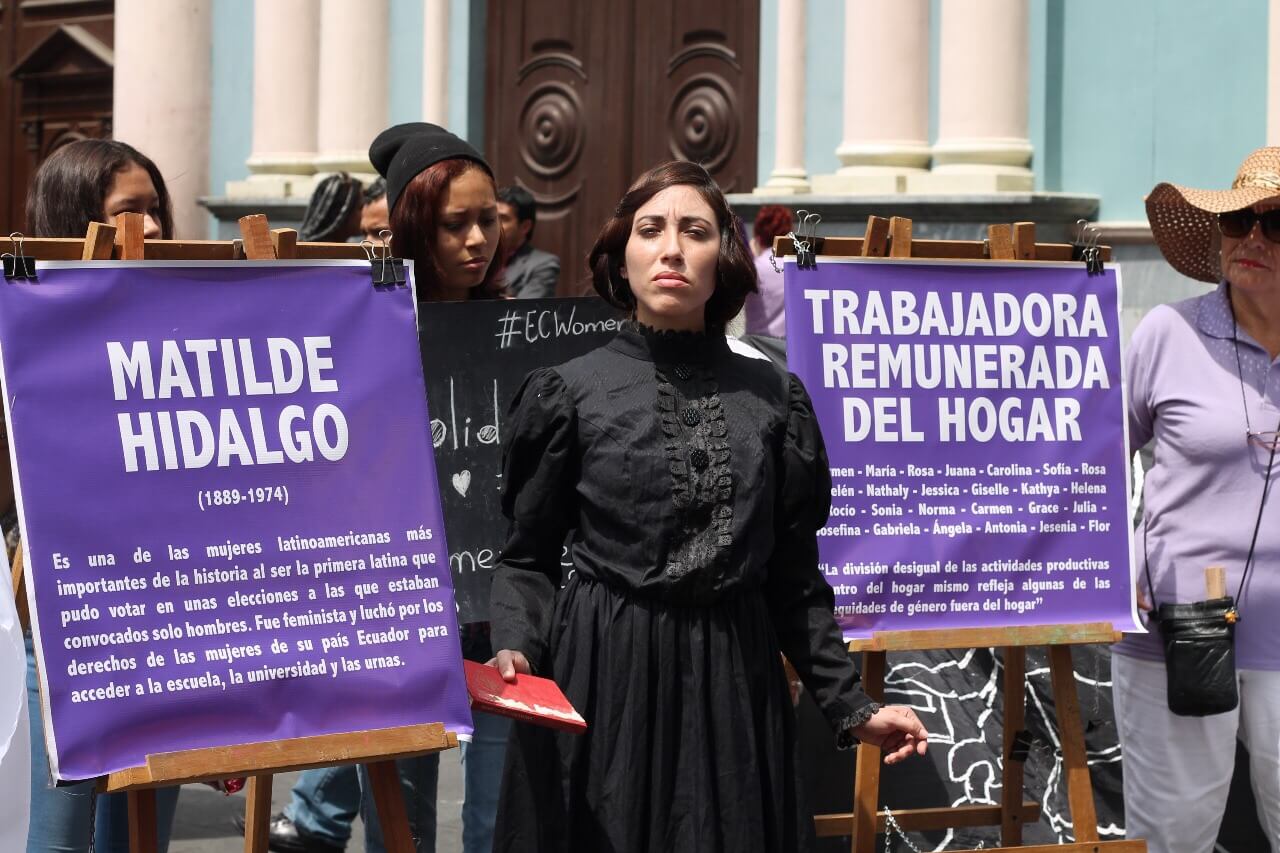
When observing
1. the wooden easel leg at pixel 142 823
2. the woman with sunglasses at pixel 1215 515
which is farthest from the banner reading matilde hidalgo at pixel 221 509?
the woman with sunglasses at pixel 1215 515

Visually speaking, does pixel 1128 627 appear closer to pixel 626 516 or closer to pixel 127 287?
pixel 626 516

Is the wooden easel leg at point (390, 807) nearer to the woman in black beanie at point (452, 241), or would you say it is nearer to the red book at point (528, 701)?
the red book at point (528, 701)

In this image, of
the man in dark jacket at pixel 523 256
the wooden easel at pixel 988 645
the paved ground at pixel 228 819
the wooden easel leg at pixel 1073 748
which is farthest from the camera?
the man in dark jacket at pixel 523 256

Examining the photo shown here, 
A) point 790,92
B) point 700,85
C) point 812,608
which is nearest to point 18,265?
point 812,608

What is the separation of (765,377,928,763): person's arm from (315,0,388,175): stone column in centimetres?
756

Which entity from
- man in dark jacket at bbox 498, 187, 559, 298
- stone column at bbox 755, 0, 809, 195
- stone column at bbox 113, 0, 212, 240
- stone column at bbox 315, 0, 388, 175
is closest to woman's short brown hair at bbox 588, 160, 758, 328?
man in dark jacket at bbox 498, 187, 559, 298

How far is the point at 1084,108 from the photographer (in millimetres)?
8320

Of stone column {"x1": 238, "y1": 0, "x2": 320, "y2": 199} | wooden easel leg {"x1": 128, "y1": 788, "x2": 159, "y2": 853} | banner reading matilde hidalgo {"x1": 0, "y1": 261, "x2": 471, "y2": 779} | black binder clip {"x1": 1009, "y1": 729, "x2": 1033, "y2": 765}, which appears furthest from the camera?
stone column {"x1": 238, "y1": 0, "x2": 320, "y2": 199}

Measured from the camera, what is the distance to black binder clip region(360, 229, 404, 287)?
3.21 metres

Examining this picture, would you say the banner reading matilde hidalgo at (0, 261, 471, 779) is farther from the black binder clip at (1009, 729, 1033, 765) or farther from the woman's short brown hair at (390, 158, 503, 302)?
the black binder clip at (1009, 729, 1033, 765)

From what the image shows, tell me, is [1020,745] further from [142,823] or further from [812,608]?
[142,823]

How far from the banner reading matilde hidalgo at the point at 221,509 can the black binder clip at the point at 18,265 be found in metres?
0.01

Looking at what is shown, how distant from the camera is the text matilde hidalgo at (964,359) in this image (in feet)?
13.0

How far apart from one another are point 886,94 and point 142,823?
20.1ft
